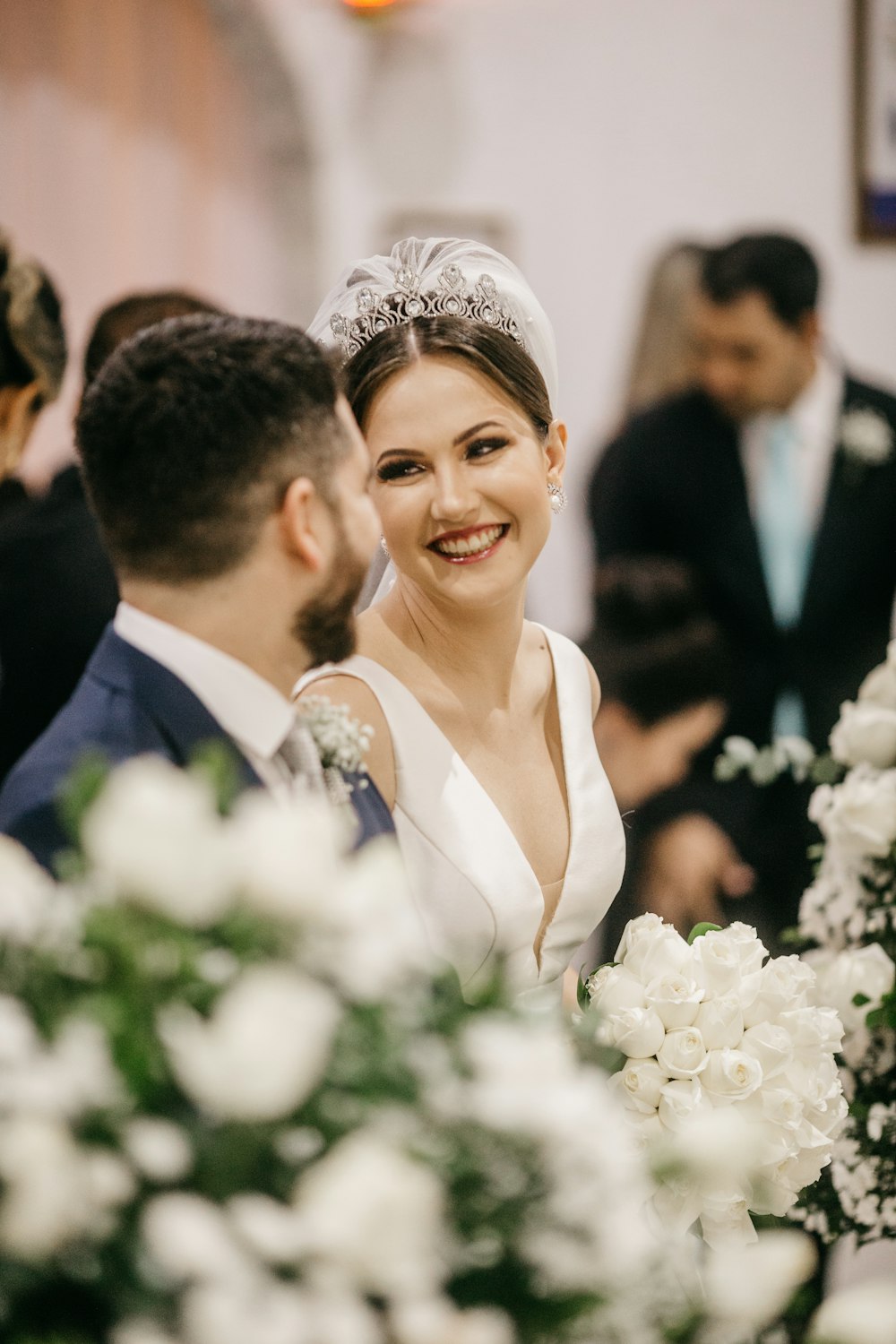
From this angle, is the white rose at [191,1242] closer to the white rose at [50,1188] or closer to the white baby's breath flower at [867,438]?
the white rose at [50,1188]

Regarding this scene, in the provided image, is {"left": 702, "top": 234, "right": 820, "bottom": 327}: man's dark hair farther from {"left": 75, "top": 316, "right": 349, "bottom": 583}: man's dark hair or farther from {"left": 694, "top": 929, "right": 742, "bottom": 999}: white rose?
{"left": 75, "top": 316, "right": 349, "bottom": 583}: man's dark hair

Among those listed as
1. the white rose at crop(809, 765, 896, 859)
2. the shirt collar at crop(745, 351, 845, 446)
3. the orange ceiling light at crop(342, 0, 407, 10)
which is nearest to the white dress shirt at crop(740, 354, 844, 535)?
the shirt collar at crop(745, 351, 845, 446)

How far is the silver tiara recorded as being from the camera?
187cm

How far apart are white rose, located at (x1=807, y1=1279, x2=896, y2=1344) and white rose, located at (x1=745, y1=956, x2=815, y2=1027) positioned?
68 cm

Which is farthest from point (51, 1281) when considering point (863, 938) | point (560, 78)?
point (560, 78)

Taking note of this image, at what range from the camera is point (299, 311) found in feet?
15.1

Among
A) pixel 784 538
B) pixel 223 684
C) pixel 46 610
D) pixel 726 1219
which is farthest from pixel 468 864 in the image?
pixel 784 538

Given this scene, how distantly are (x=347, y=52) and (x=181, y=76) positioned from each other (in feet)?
1.64

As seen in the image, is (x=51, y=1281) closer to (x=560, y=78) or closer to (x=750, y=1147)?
(x=750, y=1147)

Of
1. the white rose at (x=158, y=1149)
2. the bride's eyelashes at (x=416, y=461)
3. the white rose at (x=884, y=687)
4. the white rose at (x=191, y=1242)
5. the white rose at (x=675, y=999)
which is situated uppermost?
the bride's eyelashes at (x=416, y=461)

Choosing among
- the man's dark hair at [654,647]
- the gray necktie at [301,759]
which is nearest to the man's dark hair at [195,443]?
the gray necktie at [301,759]

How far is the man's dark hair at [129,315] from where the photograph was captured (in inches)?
102

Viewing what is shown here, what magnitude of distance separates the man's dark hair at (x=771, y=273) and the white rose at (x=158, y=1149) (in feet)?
11.8

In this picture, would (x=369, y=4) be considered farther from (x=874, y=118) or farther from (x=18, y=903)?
(x=18, y=903)
